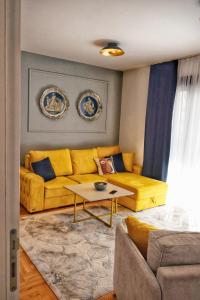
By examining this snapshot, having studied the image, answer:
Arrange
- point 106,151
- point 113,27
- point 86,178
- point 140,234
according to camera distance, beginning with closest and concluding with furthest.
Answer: point 140,234
point 113,27
point 86,178
point 106,151

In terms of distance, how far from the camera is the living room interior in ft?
5.80

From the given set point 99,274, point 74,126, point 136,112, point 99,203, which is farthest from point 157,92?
point 99,274

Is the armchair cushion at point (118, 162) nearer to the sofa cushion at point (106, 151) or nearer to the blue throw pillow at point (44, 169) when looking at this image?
the sofa cushion at point (106, 151)

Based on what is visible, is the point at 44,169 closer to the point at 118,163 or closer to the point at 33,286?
the point at 118,163

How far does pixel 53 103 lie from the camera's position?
4.51m

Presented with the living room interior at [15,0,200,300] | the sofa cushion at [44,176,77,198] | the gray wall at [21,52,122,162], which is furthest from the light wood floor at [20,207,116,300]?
the gray wall at [21,52,122,162]

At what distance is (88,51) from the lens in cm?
386

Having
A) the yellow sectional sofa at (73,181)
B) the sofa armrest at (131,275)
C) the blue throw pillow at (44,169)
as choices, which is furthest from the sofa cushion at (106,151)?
the sofa armrest at (131,275)

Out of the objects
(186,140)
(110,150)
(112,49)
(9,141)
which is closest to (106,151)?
(110,150)

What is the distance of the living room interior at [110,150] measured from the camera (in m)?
1.77

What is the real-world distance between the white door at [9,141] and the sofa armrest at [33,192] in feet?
9.35

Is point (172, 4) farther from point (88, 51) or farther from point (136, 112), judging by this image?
point (136, 112)

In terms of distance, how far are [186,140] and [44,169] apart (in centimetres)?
242

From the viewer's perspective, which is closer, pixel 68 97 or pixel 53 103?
pixel 53 103
